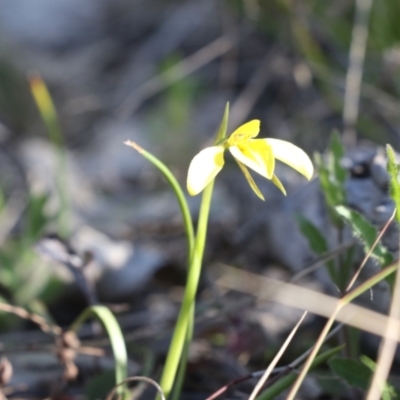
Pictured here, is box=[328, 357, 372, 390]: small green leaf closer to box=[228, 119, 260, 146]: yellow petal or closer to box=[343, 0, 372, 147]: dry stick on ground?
box=[228, 119, 260, 146]: yellow petal

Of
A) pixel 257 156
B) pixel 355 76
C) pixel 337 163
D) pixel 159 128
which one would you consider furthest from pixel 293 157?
pixel 159 128

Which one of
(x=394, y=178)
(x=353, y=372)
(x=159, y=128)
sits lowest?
(x=159, y=128)

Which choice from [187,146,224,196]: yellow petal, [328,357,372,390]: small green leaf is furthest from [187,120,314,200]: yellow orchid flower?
[328,357,372,390]: small green leaf

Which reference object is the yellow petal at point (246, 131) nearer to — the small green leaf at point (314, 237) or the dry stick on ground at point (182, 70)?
the small green leaf at point (314, 237)

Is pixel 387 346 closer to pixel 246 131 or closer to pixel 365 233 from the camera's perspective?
pixel 365 233

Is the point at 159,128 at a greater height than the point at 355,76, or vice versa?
the point at 355,76

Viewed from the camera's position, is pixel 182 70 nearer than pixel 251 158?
No

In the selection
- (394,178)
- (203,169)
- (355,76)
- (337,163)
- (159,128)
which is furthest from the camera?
(159,128)
